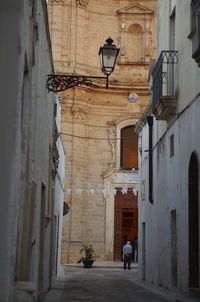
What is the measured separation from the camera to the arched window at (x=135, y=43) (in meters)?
35.7

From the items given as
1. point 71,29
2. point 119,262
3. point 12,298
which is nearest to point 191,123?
point 12,298

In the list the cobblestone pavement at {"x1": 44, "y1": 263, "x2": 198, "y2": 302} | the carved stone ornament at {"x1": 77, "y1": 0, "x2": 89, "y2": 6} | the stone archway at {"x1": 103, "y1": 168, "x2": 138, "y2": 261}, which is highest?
the carved stone ornament at {"x1": 77, "y1": 0, "x2": 89, "y2": 6}

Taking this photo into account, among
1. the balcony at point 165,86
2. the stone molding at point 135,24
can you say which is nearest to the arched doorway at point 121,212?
the stone molding at point 135,24

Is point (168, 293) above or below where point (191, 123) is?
below

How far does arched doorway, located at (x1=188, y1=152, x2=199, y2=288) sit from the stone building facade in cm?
1875

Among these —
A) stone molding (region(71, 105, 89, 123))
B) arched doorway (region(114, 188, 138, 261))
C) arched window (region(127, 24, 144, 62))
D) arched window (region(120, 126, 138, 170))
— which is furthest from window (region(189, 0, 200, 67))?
arched window (region(127, 24, 144, 62))

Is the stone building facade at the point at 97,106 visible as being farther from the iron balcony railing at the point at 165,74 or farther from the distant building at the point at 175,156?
the iron balcony railing at the point at 165,74

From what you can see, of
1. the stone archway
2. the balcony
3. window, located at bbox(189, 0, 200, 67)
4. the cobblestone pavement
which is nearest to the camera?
window, located at bbox(189, 0, 200, 67)

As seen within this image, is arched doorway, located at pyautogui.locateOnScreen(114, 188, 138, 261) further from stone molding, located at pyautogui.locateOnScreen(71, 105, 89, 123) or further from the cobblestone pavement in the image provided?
the cobblestone pavement

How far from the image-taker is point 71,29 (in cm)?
3406

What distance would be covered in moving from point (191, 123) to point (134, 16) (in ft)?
78.6

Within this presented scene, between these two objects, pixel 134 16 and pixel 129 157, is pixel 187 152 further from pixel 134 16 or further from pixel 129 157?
pixel 134 16

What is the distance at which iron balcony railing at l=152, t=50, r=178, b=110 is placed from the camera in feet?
50.0

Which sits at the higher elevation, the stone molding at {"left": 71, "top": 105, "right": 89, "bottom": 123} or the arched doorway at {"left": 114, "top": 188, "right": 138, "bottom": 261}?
the stone molding at {"left": 71, "top": 105, "right": 89, "bottom": 123}
